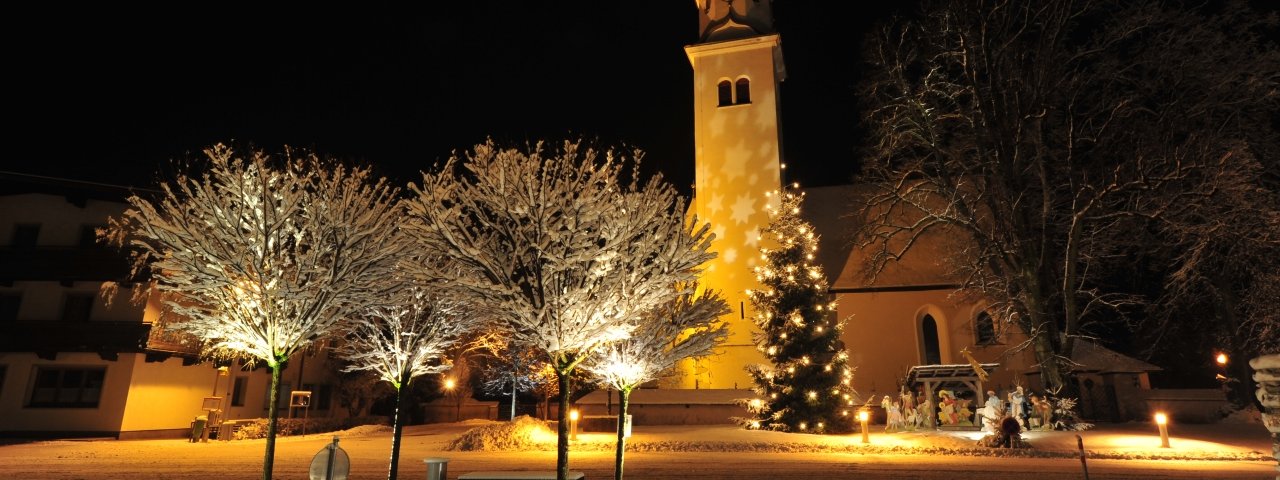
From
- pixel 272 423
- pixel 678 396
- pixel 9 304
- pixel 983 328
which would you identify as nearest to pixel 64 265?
pixel 9 304

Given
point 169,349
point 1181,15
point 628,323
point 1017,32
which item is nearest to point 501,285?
point 628,323

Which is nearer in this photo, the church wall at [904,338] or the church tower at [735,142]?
the church wall at [904,338]

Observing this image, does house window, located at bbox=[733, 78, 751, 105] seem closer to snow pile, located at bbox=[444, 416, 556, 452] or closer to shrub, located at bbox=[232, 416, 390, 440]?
snow pile, located at bbox=[444, 416, 556, 452]

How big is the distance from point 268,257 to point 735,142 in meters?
22.9

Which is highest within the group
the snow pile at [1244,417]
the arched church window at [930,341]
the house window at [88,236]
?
the house window at [88,236]

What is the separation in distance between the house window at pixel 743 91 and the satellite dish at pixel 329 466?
25312mm

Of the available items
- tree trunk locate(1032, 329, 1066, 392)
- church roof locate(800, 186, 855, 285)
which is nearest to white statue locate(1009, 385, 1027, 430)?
tree trunk locate(1032, 329, 1066, 392)

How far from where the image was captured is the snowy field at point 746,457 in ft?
42.8

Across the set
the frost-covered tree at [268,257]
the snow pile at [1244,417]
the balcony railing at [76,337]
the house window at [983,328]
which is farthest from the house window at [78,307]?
the snow pile at [1244,417]

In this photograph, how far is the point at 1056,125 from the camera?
2156 centimetres

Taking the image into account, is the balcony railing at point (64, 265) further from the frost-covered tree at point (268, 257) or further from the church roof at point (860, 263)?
the church roof at point (860, 263)

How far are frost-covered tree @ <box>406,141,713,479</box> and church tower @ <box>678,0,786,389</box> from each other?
1814cm

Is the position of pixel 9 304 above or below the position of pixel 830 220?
below

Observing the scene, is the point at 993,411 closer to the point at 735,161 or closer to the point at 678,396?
the point at 678,396
